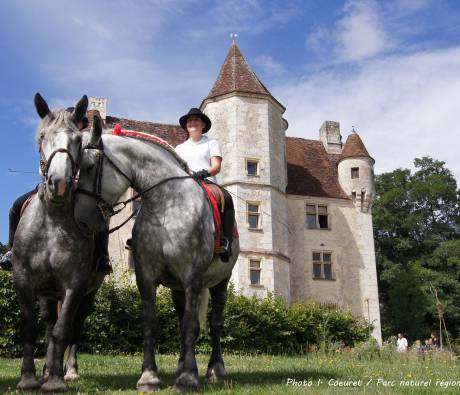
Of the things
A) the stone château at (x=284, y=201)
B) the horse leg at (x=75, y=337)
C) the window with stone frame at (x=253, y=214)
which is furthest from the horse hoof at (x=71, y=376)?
the window with stone frame at (x=253, y=214)

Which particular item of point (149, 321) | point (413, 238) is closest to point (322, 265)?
point (413, 238)

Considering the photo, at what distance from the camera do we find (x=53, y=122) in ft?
22.2

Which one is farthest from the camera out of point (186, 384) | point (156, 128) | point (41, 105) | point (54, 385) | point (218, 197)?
point (156, 128)

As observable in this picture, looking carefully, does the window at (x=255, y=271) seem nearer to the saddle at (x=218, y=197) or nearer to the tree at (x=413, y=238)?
the tree at (x=413, y=238)

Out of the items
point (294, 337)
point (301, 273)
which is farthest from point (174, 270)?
point (301, 273)

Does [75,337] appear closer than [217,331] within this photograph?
Yes

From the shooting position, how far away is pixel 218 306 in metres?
9.18

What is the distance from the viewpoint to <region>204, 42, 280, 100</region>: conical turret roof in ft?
113

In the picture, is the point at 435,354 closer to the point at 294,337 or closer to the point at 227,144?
the point at 294,337

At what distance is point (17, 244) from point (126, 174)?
1.46m

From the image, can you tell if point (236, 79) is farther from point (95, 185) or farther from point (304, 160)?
point (95, 185)

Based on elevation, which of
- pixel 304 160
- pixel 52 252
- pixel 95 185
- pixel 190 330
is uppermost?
pixel 304 160

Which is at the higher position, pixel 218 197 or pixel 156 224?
pixel 218 197

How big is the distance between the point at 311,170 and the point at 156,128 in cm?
1052
